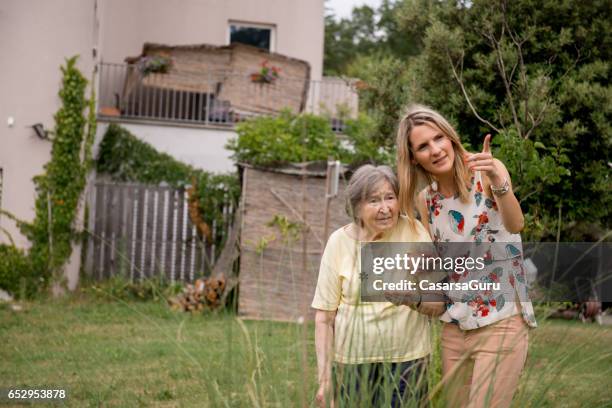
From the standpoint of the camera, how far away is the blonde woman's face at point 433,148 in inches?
103

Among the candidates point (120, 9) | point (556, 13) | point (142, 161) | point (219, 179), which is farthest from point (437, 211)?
point (120, 9)

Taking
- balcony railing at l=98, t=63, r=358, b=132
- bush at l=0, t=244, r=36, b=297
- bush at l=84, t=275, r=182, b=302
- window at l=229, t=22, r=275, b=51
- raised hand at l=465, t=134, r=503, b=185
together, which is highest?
window at l=229, t=22, r=275, b=51

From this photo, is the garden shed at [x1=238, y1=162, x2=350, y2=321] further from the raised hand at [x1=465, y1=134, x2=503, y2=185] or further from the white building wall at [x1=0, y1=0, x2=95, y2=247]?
the raised hand at [x1=465, y1=134, x2=503, y2=185]

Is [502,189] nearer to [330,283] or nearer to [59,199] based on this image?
[330,283]

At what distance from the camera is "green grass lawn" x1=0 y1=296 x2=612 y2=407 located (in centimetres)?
209

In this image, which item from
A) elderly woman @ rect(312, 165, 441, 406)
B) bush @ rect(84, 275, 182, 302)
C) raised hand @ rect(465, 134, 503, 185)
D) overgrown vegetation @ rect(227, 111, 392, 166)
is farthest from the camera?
bush @ rect(84, 275, 182, 302)

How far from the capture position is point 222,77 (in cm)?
1427

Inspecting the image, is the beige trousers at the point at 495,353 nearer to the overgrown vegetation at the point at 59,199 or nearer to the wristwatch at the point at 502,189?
the wristwatch at the point at 502,189

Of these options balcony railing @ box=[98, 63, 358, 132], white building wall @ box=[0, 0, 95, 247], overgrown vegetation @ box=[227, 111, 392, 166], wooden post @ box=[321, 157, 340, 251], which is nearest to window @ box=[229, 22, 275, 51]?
balcony railing @ box=[98, 63, 358, 132]

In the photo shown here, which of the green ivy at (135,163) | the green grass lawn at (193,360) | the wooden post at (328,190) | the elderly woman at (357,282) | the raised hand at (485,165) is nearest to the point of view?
the green grass lawn at (193,360)

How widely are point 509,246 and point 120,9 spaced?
13.8 m

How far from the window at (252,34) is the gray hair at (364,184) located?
14.5m

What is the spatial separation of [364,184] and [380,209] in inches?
4.0

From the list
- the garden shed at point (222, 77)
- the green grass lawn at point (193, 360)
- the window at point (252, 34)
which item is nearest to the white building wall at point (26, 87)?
the green grass lawn at point (193, 360)
